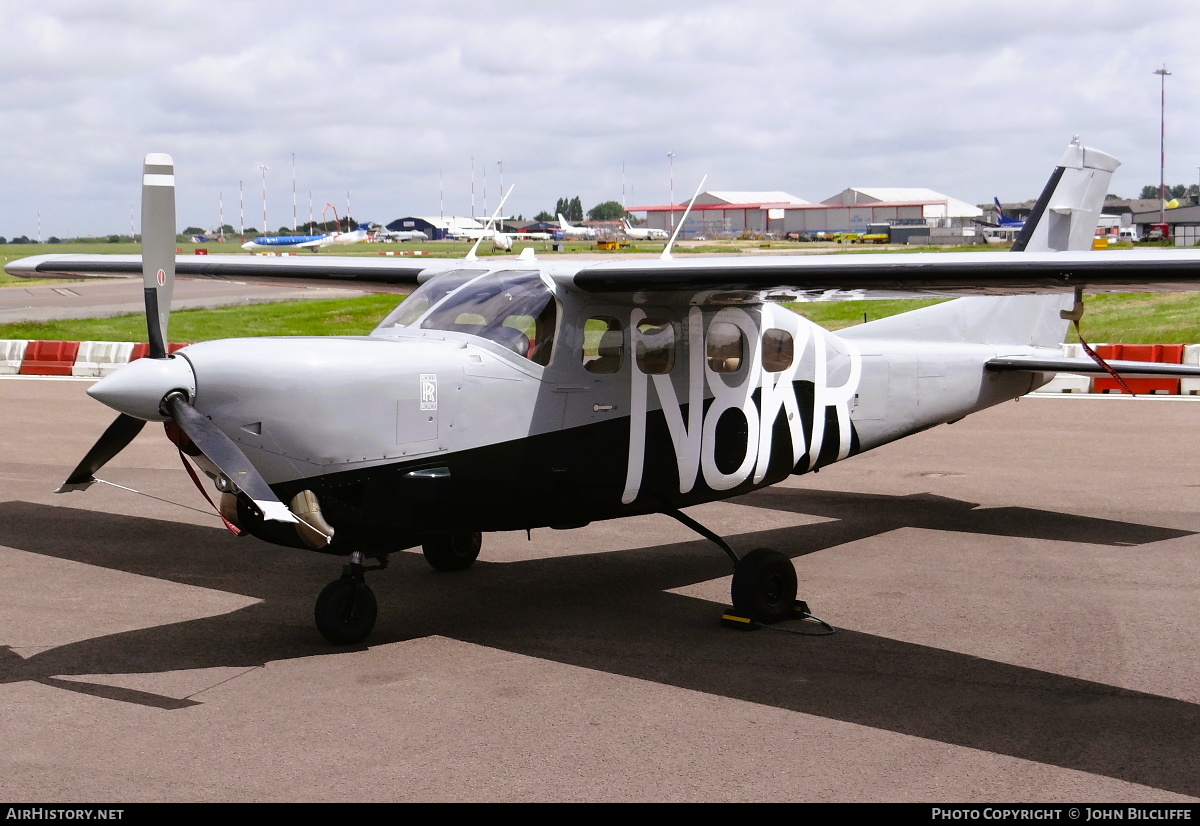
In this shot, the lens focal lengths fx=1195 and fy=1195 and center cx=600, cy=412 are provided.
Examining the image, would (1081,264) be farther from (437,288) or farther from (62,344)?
(62,344)

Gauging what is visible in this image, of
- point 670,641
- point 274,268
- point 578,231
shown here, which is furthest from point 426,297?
point 578,231

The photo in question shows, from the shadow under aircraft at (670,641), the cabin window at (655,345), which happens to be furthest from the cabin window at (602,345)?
the shadow under aircraft at (670,641)

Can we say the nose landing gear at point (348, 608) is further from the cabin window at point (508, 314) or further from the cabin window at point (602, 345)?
the cabin window at point (602, 345)

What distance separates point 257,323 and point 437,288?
25528 millimetres

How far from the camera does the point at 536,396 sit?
7.78 m

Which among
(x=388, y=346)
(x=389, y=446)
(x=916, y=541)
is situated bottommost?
(x=916, y=541)

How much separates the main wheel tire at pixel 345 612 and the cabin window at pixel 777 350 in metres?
3.38

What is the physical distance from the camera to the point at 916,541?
10.6m

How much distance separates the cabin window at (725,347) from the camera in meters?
8.62

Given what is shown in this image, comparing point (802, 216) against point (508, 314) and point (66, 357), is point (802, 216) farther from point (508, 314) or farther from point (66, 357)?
point (508, 314)

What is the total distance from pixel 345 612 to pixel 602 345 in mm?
2449

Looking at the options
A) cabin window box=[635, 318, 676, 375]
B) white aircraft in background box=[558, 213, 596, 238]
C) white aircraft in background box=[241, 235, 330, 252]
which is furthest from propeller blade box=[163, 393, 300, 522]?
white aircraft in background box=[558, 213, 596, 238]

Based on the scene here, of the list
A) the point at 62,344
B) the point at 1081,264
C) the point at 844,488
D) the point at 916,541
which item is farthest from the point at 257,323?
the point at 1081,264

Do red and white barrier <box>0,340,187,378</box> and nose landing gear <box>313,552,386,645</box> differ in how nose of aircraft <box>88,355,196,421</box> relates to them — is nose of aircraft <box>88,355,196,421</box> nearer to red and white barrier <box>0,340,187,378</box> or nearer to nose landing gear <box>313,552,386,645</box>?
nose landing gear <box>313,552,386,645</box>
